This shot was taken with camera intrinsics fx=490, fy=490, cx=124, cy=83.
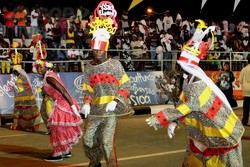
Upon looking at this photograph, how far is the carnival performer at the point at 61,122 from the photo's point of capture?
8977 mm

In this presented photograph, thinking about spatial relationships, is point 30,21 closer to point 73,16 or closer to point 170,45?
point 73,16

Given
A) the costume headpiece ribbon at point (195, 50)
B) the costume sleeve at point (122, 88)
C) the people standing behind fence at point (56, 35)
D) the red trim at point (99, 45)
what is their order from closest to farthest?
the costume headpiece ribbon at point (195, 50), the costume sleeve at point (122, 88), the red trim at point (99, 45), the people standing behind fence at point (56, 35)

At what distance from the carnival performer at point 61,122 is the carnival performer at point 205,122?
383cm

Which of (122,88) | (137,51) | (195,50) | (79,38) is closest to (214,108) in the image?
(195,50)

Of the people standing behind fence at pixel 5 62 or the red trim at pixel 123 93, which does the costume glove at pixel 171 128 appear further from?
the people standing behind fence at pixel 5 62

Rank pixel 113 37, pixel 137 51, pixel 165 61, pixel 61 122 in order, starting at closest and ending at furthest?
pixel 61 122
pixel 137 51
pixel 165 61
pixel 113 37

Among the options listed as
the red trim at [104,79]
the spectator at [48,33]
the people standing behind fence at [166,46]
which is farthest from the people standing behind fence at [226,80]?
the red trim at [104,79]

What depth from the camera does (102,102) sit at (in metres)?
7.11

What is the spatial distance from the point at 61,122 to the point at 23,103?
4691 mm

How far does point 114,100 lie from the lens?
6.94 m

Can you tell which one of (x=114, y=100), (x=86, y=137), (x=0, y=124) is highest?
(x=114, y=100)

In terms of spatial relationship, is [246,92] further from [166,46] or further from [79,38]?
[79,38]

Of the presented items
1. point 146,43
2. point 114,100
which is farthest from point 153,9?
point 114,100

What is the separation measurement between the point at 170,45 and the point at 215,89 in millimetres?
16087
